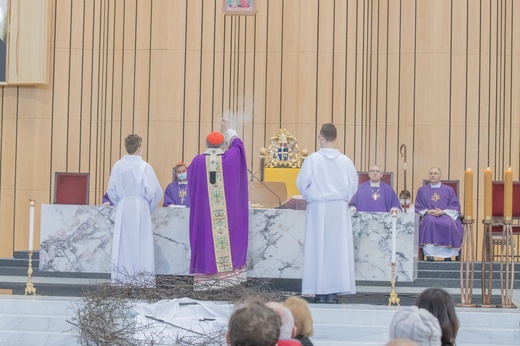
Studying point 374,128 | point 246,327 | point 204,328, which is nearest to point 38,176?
point 374,128

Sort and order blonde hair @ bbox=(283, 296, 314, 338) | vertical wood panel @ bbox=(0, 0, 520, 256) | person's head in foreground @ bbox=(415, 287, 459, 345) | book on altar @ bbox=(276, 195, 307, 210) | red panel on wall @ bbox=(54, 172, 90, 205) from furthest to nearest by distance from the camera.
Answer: vertical wood panel @ bbox=(0, 0, 520, 256)
red panel on wall @ bbox=(54, 172, 90, 205)
book on altar @ bbox=(276, 195, 307, 210)
blonde hair @ bbox=(283, 296, 314, 338)
person's head in foreground @ bbox=(415, 287, 459, 345)

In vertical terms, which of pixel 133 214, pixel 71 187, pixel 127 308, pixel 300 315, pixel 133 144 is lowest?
pixel 127 308

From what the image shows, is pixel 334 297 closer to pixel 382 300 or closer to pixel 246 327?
pixel 382 300

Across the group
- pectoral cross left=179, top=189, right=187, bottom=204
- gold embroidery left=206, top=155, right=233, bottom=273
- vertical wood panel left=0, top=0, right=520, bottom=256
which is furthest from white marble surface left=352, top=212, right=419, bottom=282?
vertical wood panel left=0, top=0, right=520, bottom=256

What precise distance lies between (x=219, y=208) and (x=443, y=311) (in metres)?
4.91

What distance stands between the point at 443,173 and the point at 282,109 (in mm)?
2203

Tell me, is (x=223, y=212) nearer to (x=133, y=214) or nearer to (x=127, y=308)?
(x=133, y=214)

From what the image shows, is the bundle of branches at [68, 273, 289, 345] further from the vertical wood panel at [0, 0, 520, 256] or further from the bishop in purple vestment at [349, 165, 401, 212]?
the vertical wood panel at [0, 0, 520, 256]

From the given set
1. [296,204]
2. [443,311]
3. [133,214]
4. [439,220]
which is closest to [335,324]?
[296,204]

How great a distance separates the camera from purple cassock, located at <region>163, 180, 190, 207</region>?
12.4 metres

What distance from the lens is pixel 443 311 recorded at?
4758 millimetres

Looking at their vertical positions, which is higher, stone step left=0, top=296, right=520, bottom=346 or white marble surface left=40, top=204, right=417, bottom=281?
white marble surface left=40, top=204, right=417, bottom=281

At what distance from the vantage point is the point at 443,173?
553 inches

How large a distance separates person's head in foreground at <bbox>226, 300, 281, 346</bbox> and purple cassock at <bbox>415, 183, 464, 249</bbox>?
8.66 metres
